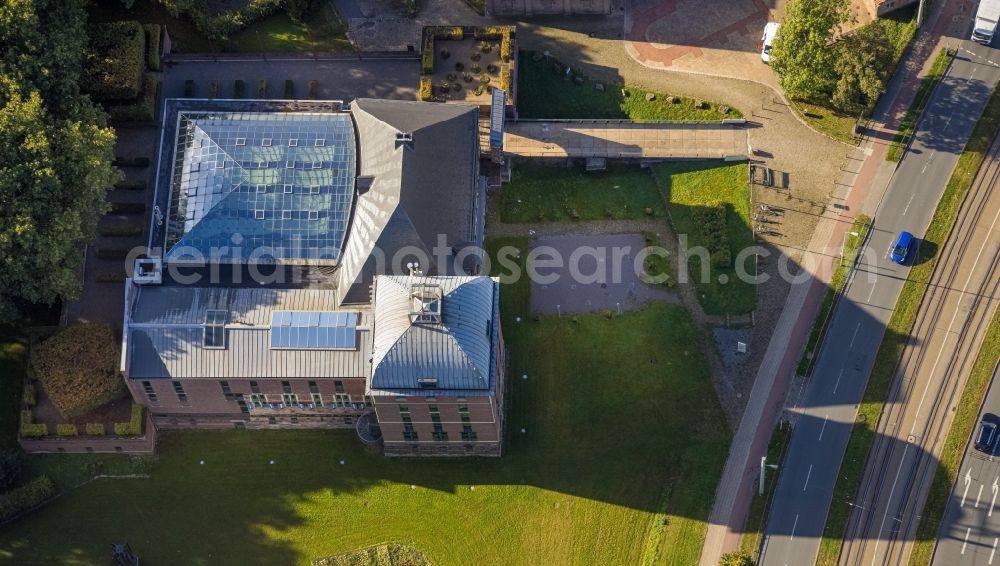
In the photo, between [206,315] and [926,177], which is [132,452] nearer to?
[206,315]

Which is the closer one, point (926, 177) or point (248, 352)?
point (248, 352)

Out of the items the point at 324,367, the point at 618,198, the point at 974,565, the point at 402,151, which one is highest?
the point at 402,151

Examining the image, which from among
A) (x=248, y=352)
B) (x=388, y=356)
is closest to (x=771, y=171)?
(x=388, y=356)

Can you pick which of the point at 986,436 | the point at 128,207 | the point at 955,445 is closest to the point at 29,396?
the point at 128,207

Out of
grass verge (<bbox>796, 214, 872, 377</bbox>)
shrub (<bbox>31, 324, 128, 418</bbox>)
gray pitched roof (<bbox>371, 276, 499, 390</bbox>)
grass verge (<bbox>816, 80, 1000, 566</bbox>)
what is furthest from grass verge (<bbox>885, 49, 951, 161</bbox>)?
shrub (<bbox>31, 324, 128, 418</bbox>)

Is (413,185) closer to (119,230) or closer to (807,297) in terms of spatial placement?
(119,230)
